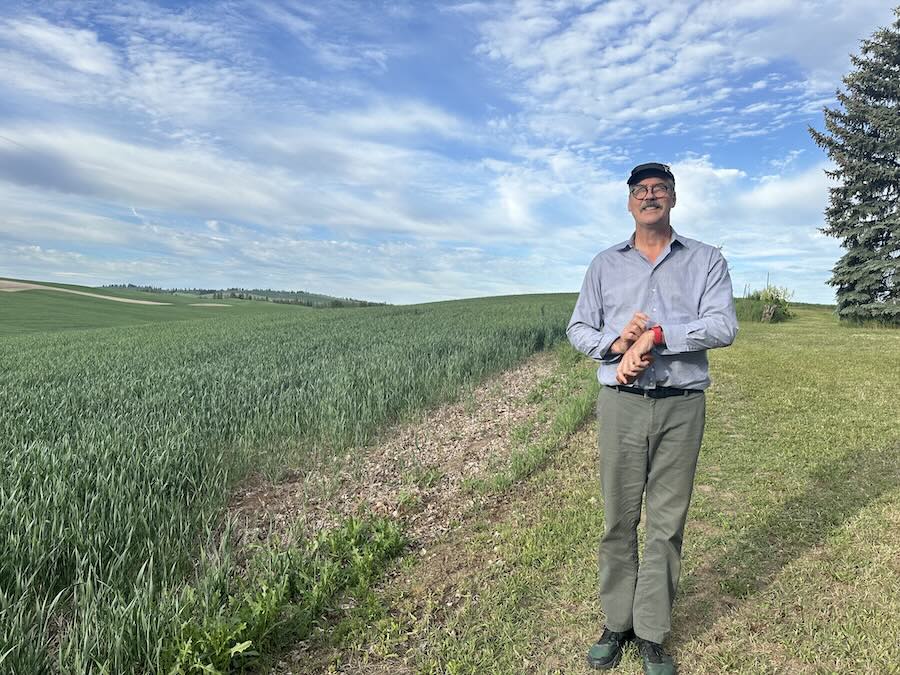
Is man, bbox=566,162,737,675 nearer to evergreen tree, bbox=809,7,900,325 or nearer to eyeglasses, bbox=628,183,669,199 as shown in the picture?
eyeglasses, bbox=628,183,669,199

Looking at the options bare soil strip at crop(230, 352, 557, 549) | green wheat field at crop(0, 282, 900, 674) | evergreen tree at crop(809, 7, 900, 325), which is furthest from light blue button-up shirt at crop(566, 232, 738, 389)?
evergreen tree at crop(809, 7, 900, 325)

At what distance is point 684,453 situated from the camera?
111 inches

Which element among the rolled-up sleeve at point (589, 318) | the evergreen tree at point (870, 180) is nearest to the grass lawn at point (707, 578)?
the rolled-up sleeve at point (589, 318)

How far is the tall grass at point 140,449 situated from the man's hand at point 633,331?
2.85 m

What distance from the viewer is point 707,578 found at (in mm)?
4020

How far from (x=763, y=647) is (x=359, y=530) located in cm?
293

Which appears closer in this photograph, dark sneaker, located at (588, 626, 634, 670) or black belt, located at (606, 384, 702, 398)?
black belt, located at (606, 384, 702, 398)

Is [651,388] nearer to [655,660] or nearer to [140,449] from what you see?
[655,660]

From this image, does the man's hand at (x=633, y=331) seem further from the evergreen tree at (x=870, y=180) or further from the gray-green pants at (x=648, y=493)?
the evergreen tree at (x=870, y=180)

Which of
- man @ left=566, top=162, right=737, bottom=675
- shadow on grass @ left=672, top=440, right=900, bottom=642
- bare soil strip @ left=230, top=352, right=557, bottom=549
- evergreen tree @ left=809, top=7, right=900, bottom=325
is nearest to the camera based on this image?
man @ left=566, top=162, right=737, bottom=675

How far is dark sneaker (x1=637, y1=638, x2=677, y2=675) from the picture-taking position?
2928 millimetres

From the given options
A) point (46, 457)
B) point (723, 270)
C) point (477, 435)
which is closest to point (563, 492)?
point (477, 435)

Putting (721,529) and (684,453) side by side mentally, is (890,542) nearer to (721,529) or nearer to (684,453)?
(721,529)

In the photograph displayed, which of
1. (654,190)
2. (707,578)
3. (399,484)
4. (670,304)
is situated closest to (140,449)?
(399,484)
